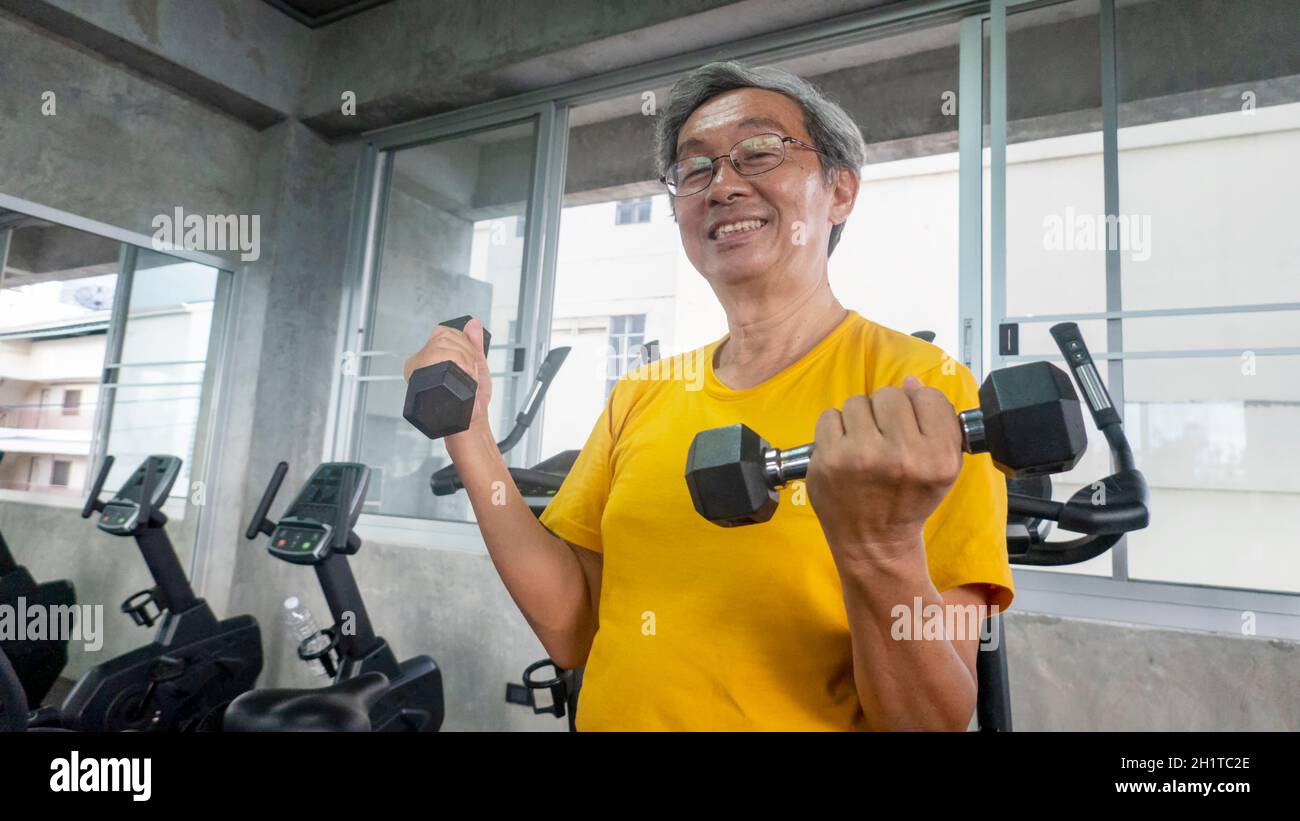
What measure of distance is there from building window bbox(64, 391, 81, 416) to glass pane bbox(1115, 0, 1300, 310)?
407 centimetres

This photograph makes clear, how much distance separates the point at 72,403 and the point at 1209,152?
4370mm

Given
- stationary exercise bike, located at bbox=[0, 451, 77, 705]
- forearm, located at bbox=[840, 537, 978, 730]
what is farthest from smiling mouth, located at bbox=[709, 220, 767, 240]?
stationary exercise bike, located at bbox=[0, 451, 77, 705]

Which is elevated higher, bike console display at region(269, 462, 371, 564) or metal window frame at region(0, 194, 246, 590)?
metal window frame at region(0, 194, 246, 590)

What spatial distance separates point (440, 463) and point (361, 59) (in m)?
2.02

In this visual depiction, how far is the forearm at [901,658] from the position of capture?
62cm

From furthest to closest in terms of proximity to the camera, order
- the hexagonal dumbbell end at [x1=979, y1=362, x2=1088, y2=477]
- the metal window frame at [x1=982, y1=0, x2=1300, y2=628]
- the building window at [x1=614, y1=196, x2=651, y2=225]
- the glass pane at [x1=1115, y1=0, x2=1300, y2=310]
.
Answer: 1. the building window at [x1=614, y1=196, x2=651, y2=225]
2. the glass pane at [x1=1115, y1=0, x2=1300, y2=310]
3. the metal window frame at [x1=982, y1=0, x2=1300, y2=628]
4. the hexagonal dumbbell end at [x1=979, y1=362, x2=1088, y2=477]

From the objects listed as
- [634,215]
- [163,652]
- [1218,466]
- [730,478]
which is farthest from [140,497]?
[634,215]

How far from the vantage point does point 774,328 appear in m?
1.00

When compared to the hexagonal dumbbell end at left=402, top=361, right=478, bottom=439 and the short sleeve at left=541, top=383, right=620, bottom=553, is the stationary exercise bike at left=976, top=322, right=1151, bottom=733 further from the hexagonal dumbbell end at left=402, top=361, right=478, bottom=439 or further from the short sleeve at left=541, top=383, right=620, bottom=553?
the hexagonal dumbbell end at left=402, top=361, right=478, bottom=439

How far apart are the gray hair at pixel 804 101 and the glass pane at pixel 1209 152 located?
1.72 m

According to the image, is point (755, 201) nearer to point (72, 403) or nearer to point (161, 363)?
point (72, 403)

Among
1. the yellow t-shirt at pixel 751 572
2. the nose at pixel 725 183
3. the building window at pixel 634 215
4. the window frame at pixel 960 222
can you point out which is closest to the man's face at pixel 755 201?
the nose at pixel 725 183

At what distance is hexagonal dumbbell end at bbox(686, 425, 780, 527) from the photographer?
600mm

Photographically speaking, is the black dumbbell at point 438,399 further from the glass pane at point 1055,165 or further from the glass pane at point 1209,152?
the glass pane at point 1209,152
